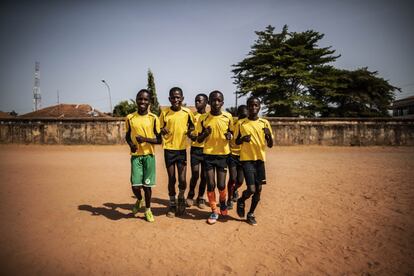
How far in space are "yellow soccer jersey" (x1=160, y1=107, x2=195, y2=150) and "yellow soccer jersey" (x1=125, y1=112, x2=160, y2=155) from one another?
0.76 ft

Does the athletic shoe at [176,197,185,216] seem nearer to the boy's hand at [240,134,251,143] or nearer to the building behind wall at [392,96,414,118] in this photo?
the boy's hand at [240,134,251,143]

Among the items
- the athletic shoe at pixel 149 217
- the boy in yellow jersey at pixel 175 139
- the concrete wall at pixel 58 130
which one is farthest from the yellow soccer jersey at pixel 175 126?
the concrete wall at pixel 58 130

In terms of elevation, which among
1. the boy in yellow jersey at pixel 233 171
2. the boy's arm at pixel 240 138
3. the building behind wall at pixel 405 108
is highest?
the building behind wall at pixel 405 108

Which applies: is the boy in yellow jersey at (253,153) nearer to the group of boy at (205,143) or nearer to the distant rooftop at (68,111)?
the group of boy at (205,143)

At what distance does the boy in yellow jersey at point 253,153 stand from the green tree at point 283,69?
900 inches

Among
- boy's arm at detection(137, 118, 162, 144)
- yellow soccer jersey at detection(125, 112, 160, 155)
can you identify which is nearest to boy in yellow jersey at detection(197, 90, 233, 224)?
boy's arm at detection(137, 118, 162, 144)

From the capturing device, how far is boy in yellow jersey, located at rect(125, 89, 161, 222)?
3973 mm

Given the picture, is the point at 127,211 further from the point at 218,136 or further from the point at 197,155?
the point at 218,136

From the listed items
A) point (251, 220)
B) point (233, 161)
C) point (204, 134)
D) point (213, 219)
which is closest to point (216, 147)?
point (204, 134)

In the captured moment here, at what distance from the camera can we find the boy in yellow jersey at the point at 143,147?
397cm

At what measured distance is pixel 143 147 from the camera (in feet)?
13.1

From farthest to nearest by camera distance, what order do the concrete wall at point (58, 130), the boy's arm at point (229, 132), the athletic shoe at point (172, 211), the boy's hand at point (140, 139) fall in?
the concrete wall at point (58, 130)
the athletic shoe at point (172, 211)
the boy's arm at point (229, 132)
the boy's hand at point (140, 139)

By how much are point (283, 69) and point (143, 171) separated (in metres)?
25.0

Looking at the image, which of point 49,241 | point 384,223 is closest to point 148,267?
point 49,241
